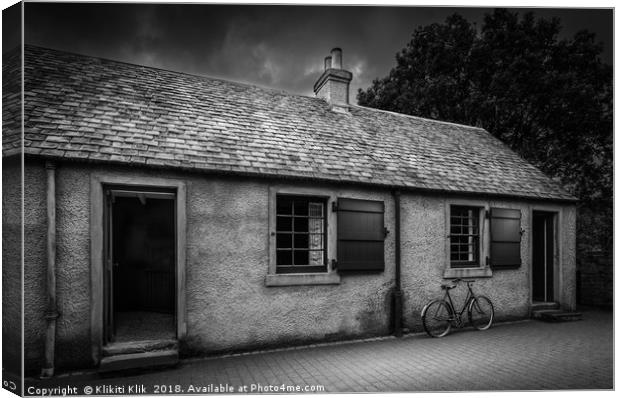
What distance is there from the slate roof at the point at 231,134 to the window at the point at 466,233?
667mm

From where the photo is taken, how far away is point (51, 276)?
470 cm

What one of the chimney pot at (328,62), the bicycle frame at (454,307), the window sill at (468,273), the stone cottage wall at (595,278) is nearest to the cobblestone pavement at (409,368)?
the bicycle frame at (454,307)

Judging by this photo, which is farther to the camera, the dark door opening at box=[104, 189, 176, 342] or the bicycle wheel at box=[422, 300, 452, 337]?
the dark door opening at box=[104, 189, 176, 342]

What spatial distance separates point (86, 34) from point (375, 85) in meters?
15.5

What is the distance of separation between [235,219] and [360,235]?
8.01ft

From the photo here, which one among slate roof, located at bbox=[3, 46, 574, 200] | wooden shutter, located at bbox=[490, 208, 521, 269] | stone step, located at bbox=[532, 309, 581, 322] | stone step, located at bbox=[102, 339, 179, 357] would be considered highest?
slate roof, located at bbox=[3, 46, 574, 200]

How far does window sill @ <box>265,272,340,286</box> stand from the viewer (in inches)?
233

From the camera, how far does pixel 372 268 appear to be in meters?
6.63

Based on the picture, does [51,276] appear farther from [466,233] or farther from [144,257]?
[466,233]

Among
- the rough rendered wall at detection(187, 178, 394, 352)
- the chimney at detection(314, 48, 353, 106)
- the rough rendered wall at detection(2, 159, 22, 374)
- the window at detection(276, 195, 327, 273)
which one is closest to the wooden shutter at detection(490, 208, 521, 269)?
the rough rendered wall at detection(187, 178, 394, 352)

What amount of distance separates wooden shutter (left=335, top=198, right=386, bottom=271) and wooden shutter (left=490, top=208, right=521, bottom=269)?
3141 mm

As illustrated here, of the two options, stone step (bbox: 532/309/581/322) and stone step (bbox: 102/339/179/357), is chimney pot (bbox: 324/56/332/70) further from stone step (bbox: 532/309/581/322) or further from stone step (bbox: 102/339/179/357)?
stone step (bbox: 532/309/581/322)

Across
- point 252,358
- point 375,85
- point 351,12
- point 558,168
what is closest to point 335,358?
point 252,358

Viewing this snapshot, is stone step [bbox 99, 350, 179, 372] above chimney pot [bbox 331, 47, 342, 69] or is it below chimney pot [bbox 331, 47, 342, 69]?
below
